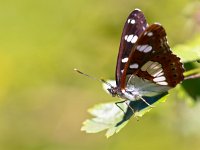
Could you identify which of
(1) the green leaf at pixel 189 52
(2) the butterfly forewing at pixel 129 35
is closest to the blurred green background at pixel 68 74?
(1) the green leaf at pixel 189 52

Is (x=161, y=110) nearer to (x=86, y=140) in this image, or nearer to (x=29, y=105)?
(x=86, y=140)

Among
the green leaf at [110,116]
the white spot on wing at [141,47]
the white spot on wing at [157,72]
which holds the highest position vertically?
the white spot on wing at [141,47]

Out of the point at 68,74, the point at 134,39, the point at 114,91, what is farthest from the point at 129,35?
the point at 68,74

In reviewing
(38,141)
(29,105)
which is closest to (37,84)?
(29,105)

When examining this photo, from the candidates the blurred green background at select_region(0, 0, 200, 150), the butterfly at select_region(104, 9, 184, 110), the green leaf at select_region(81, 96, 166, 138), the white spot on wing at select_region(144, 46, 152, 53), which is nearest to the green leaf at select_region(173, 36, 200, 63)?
the butterfly at select_region(104, 9, 184, 110)

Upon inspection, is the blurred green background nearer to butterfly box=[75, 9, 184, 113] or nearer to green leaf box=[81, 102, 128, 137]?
butterfly box=[75, 9, 184, 113]

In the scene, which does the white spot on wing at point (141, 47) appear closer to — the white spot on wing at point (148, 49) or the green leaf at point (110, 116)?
the white spot on wing at point (148, 49)
